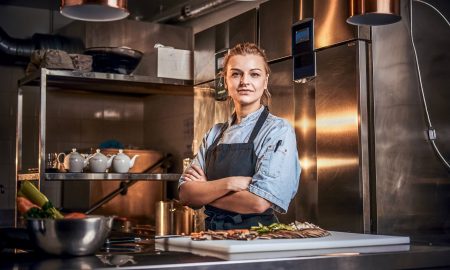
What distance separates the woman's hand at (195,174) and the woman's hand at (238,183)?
25cm

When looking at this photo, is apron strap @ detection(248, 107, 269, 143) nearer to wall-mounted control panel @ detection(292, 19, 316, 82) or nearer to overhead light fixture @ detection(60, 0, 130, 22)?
overhead light fixture @ detection(60, 0, 130, 22)

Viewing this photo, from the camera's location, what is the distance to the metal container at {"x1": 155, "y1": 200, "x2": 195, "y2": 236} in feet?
16.0

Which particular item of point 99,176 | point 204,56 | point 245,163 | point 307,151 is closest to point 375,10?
point 245,163

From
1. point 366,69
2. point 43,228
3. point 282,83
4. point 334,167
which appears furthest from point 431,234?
point 43,228

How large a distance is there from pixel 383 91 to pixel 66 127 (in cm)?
415

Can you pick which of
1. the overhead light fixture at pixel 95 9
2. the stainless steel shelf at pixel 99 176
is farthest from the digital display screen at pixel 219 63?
the overhead light fixture at pixel 95 9

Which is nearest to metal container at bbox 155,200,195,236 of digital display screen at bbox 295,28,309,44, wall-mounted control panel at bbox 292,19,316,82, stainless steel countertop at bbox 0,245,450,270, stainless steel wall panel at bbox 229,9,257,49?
stainless steel wall panel at bbox 229,9,257,49

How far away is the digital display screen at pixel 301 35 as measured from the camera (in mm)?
3813

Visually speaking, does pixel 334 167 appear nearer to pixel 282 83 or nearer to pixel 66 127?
pixel 282 83

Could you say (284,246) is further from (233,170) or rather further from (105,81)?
(105,81)

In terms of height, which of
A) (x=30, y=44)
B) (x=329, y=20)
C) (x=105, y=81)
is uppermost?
(x=30, y=44)

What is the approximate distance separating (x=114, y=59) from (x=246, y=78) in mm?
2326

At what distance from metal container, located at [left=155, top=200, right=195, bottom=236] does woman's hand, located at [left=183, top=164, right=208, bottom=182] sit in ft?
6.01

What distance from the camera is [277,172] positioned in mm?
2703
